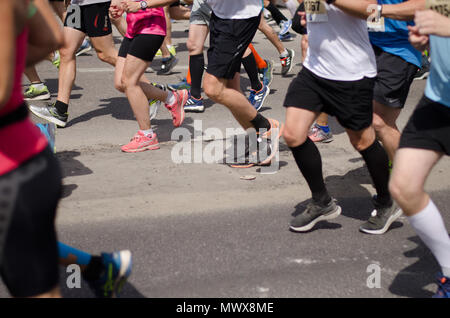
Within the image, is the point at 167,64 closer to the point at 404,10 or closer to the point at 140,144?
the point at 140,144

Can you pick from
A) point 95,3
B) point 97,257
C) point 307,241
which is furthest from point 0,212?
point 95,3

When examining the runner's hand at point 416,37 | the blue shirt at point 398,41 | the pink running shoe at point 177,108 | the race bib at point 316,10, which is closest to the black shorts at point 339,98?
the race bib at point 316,10

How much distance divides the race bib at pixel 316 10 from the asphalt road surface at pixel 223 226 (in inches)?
53.5

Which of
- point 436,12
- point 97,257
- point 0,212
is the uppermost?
point 436,12

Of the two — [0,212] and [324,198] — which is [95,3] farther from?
[0,212]

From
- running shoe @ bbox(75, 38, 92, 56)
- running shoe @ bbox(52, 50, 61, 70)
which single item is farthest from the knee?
running shoe @ bbox(75, 38, 92, 56)

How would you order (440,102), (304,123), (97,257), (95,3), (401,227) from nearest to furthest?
(97,257), (440,102), (304,123), (401,227), (95,3)

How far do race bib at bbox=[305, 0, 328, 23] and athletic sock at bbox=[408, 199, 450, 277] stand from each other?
1.41 m

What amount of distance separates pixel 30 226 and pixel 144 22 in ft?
13.6

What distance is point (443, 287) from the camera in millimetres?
3441

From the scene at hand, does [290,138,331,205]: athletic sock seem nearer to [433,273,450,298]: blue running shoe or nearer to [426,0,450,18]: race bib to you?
[433,273,450,298]: blue running shoe

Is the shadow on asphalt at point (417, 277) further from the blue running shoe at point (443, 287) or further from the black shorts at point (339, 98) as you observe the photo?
the black shorts at point (339, 98)

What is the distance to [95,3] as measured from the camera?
6.85 meters
